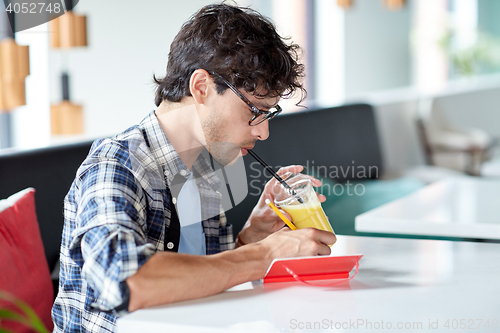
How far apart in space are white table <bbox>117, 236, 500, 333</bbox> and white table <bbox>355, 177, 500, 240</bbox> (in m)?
0.36

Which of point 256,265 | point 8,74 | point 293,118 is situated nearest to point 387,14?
point 293,118

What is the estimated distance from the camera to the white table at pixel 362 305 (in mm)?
771

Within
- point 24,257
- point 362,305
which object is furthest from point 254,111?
point 24,257

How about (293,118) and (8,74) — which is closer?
(8,74)

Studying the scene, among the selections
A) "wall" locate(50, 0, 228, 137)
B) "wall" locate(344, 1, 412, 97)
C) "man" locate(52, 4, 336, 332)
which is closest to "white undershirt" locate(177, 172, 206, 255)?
"man" locate(52, 4, 336, 332)

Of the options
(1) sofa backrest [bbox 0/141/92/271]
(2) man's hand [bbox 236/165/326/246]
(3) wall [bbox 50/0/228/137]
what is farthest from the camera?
(3) wall [bbox 50/0/228/137]

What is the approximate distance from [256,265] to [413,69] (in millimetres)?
5719

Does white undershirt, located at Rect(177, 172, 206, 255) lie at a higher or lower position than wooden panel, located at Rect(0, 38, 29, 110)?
lower

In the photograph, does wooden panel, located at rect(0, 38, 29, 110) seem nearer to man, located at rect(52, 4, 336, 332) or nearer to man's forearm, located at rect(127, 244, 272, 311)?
man, located at rect(52, 4, 336, 332)

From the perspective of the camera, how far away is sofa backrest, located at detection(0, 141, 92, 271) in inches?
55.6

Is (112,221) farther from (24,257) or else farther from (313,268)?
(24,257)

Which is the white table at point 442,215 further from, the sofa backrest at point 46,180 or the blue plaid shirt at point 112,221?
the sofa backrest at point 46,180

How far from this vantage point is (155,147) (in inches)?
44.6

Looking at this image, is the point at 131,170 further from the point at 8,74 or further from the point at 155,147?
the point at 8,74
